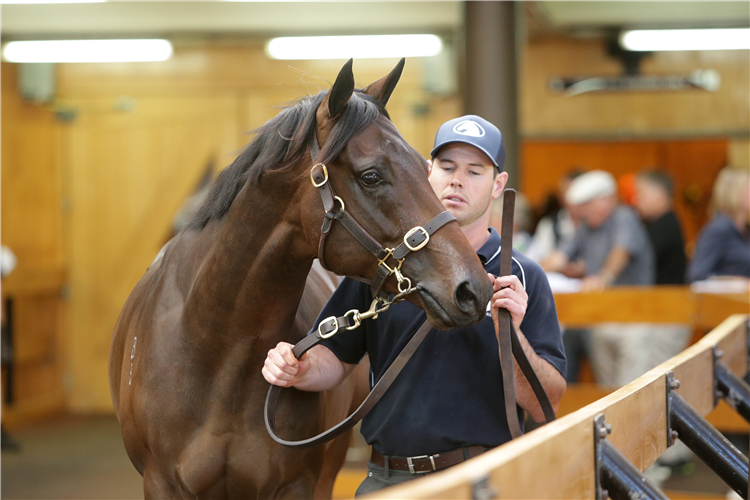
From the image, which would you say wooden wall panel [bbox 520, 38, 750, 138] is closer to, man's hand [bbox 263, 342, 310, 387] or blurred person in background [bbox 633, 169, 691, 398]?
blurred person in background [bbox 633, 169, 691, 398]

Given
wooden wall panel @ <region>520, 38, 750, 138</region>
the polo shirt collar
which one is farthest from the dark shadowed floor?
wooden wall panel @ <region>520, 38, 750, 138</region>

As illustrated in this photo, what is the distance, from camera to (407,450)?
1698mm

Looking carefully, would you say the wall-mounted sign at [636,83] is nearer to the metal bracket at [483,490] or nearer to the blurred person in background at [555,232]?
the blurred person in background at [555,232]

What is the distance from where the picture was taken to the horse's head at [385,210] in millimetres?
1480

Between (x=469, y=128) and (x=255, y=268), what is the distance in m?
0.61

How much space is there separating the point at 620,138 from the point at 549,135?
2.23 feet

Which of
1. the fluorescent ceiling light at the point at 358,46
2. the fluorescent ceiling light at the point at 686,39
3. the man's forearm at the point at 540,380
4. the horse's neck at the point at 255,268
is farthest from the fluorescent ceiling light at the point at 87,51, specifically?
the man's forearm at the point at 540,380

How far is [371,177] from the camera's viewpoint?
156 centimetres

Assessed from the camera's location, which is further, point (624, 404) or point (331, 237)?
point (331, 237)

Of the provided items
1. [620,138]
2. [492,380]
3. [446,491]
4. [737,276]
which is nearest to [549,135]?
[620,138]

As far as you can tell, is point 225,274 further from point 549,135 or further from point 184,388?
point 549,135

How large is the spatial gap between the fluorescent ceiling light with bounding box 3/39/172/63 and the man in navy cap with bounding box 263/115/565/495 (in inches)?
200

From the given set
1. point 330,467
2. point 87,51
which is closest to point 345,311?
point 330,467

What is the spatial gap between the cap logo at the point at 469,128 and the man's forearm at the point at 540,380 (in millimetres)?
478
